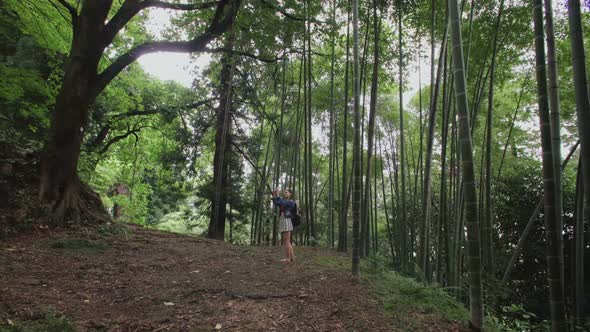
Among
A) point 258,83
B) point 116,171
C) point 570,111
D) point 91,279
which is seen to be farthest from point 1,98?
point 570,111

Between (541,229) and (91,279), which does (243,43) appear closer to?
(91,279)

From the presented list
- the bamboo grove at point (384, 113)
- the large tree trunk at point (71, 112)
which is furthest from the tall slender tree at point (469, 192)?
the large tree trunk at point (71, 112)

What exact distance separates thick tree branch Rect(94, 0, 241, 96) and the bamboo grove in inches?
0.9

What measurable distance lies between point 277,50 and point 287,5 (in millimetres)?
973

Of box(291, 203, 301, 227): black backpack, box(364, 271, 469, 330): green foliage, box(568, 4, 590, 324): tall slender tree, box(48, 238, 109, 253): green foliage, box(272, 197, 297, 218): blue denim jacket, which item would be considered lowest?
box(364, 271, 469, 330): green foliage

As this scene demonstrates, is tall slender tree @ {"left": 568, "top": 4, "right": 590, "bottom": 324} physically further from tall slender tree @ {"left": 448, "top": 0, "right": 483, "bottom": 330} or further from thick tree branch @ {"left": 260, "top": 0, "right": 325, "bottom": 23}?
thick tree branch @ {"left": 260, "top": 0, "right": 325, "bottom": 23}

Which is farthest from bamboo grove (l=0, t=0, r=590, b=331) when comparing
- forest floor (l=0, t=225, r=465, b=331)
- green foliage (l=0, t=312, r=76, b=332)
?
green foliage (l=0, t=312, r=76, b=332)

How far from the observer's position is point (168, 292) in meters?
3.24

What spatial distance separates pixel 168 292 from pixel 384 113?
8788 millimetres

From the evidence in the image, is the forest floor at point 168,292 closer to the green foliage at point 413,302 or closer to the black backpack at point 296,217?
the green foliage at point 413,302

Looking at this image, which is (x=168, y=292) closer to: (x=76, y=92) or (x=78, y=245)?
(x=78, y=245)

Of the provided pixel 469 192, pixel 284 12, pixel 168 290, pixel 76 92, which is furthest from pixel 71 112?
pixel 469 192

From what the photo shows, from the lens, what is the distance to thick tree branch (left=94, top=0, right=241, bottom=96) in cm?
526

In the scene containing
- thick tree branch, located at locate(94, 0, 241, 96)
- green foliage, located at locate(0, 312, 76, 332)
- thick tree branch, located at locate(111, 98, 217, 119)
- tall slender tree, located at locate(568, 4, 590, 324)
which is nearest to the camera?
green foliage, located at locate(0, 312, 76, 332)
